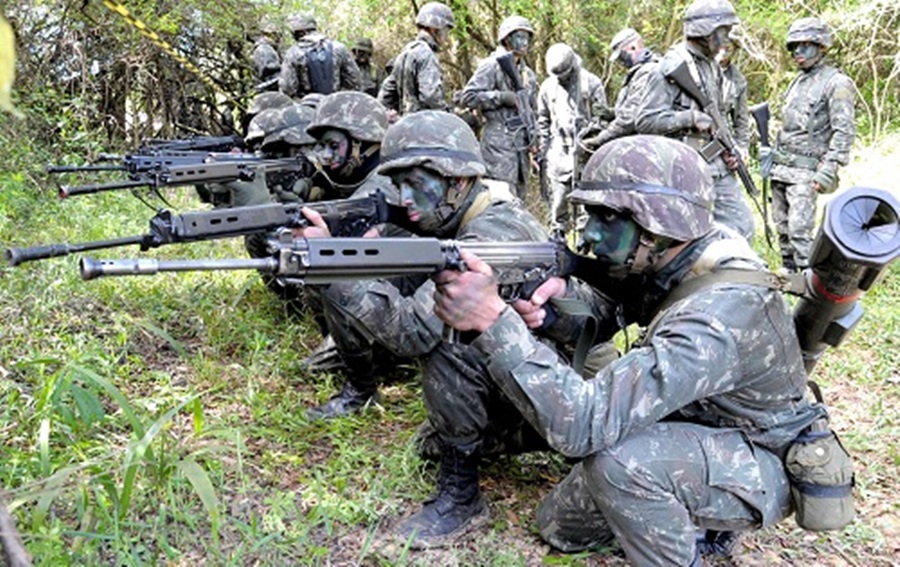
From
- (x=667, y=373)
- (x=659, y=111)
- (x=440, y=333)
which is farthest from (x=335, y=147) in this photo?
(x=667, y=373)

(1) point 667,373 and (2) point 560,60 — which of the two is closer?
(1) point 667,373

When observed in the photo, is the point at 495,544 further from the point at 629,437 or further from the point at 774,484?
the point at 774,484

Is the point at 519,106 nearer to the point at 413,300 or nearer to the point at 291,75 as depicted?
the point at 291,75

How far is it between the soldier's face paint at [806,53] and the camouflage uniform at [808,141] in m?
0.05

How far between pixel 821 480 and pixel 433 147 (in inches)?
80.2

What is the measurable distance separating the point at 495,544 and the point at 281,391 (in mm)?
1648

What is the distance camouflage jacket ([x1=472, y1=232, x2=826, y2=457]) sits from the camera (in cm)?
233

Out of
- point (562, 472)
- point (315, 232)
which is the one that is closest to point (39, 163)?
point (315, 232)

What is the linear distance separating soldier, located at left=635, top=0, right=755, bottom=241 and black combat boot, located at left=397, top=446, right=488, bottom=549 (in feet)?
11.6

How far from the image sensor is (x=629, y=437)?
2553mm

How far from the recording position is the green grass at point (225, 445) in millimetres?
2629

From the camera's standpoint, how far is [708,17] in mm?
5750

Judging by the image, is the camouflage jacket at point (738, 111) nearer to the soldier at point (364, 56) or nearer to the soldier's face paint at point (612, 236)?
the soldier's face paint at point (612, 236)

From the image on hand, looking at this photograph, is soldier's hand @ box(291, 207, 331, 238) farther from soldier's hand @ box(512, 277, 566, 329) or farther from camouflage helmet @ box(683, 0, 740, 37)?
camouflage helmet @ box(683, 0, 740, 37)
